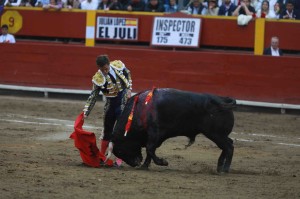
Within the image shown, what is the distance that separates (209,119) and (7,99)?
27.9 feet

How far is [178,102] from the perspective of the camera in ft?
30.4

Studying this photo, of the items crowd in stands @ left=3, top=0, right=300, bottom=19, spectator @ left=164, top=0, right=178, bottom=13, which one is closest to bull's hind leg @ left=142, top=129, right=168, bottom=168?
crowd in stands @ left=3, top=0, right=300, bottom=19

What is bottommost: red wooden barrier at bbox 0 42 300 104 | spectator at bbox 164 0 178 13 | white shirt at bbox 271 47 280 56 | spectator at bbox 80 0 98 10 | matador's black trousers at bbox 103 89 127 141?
red wooden barrier at bbox 0 42 300 104

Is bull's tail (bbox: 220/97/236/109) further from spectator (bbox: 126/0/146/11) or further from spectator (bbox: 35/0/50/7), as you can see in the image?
spectator (bbox: 35/0/50/7)

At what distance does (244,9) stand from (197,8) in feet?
3.89

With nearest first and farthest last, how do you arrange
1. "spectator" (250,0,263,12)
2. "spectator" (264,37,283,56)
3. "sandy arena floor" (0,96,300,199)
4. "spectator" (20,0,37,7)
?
"sandy arena floor" (0,96,300,199) < "spectator" (264,37,283,56) < "spectator" (250,0,263,12) < "spectator" (20,0,37,7)

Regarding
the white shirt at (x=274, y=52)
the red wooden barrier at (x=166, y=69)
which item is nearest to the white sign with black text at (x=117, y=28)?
the red wooden barrier at (x=166, y=69)

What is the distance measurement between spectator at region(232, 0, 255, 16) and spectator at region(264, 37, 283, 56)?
3.05ft

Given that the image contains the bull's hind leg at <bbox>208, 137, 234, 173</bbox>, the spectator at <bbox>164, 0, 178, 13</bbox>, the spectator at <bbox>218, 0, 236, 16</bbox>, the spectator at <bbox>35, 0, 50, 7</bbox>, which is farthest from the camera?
the spectator at <bbox>35, 0, 50, 7</bbox>

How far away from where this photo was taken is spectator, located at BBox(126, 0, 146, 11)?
714 inches

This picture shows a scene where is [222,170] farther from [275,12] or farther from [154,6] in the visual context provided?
[154,6]

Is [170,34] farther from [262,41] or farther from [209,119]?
[209,119]

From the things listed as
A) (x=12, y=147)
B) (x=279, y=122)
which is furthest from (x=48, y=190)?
(x=279, y=122)

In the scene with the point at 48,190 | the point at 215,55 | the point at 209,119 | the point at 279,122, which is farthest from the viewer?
the point at 215,55
